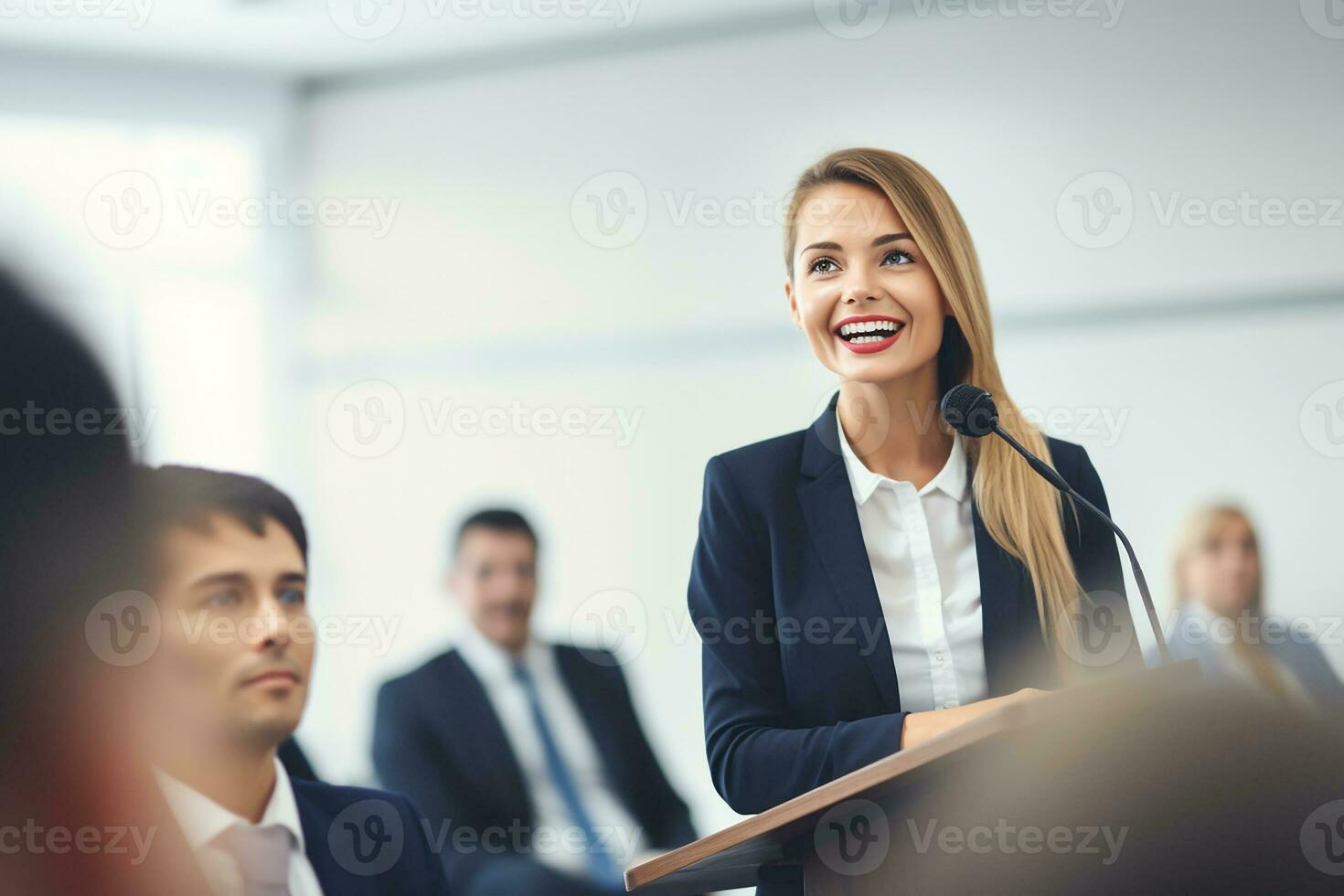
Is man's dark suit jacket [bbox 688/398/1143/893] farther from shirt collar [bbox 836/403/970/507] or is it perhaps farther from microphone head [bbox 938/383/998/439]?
microphone head [bbox 938/383/998/439]

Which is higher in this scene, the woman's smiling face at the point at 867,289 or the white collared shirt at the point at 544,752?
the woman's smiling face at the point at 867,289

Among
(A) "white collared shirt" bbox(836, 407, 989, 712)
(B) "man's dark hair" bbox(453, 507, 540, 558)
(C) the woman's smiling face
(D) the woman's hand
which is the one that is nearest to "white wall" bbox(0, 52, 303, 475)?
(B) "man's dark hair" bbox(453, 507, 540, 558)

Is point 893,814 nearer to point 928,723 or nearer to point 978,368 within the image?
point 928,723

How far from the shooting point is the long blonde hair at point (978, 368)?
1.64 m

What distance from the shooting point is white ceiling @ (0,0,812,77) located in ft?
12.8

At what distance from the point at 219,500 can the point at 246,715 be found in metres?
0.38

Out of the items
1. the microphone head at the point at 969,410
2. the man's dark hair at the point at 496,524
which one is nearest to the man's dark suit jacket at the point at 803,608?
the microphone head at the point at 969,410

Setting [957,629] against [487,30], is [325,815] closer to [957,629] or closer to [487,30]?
[957,629]

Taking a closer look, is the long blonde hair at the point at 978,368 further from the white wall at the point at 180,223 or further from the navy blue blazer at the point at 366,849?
the white wall at the point at 180,223

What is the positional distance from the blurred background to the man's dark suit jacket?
7.08 ft

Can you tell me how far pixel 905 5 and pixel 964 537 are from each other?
110 inches

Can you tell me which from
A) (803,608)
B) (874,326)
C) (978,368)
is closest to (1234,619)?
(978,368)

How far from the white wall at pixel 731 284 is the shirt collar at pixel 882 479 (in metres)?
2.17

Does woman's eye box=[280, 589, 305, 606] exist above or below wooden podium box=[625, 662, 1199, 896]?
above
